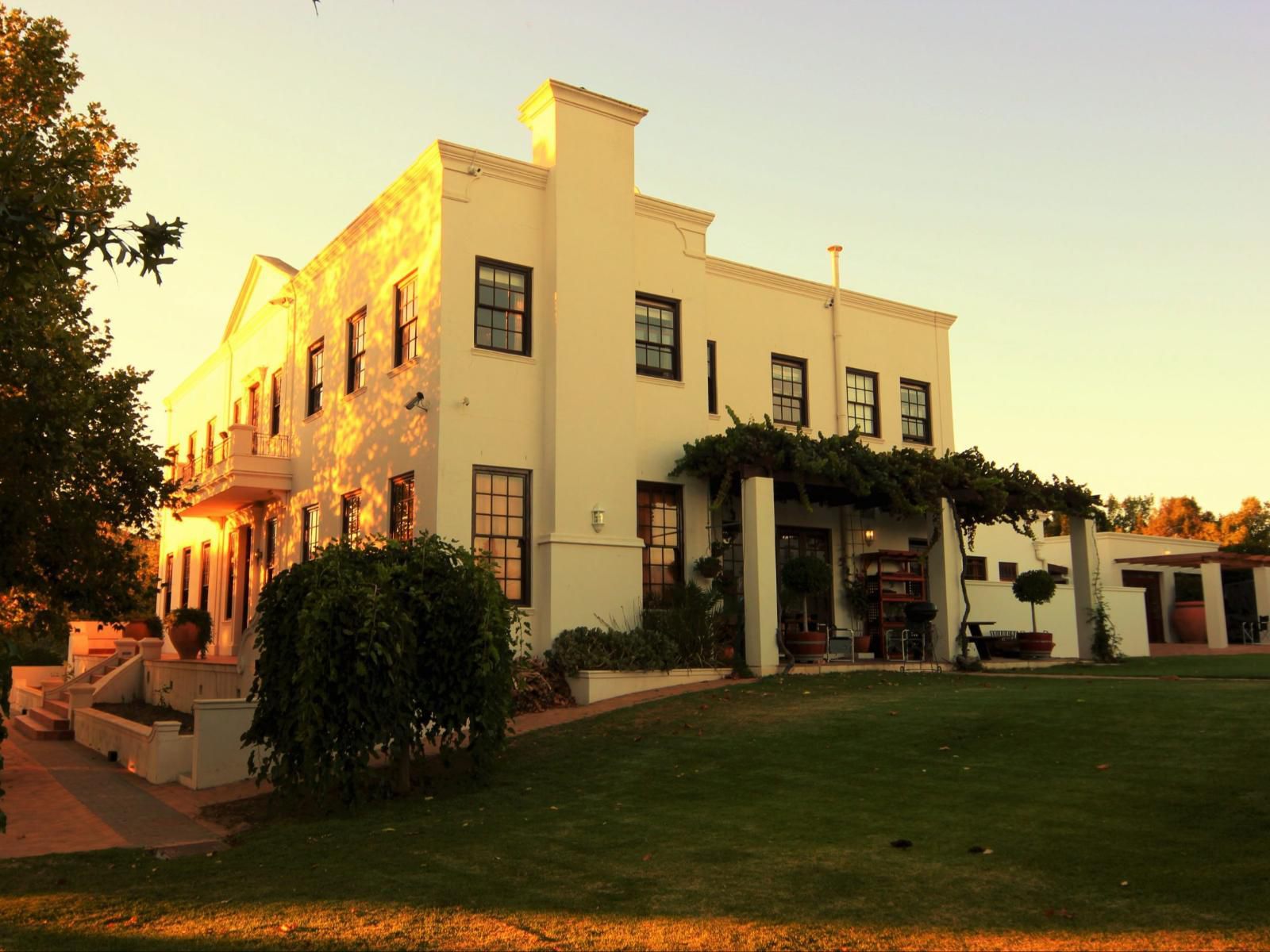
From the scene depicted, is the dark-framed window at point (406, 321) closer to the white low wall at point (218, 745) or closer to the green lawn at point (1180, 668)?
the white low wall at point (218, 745)

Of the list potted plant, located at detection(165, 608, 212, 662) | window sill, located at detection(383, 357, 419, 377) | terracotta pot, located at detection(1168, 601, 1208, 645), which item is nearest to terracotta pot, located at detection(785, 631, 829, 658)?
window sill, located at detection(383, 357, 419, 377)

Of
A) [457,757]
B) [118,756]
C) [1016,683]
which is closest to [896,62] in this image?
[1016,683]

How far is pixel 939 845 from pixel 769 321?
14.9 meters

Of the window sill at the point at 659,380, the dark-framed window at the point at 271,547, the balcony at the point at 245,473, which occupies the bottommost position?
the dark-framed window at the point at 271,547

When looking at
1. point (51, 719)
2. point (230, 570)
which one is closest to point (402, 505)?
point (51, 719)

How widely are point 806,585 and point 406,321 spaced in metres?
8.03

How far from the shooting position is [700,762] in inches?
408

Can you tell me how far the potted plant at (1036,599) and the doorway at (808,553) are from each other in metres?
3.64

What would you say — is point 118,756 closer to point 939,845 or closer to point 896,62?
point 939,845

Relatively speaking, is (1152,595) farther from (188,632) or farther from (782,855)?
(782,855)

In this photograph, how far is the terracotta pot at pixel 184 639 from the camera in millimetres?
22922

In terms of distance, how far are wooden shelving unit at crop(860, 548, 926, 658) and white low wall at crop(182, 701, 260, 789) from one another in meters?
11.3

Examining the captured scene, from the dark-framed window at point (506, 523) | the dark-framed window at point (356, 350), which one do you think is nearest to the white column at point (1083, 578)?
the dark-framed window at point (506, 523)

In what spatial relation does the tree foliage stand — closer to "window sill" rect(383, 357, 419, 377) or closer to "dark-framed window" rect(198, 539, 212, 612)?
"window sill" rect(383, 357, 419, 377)
